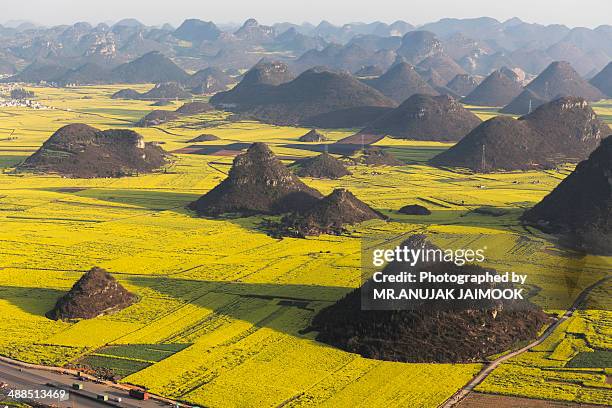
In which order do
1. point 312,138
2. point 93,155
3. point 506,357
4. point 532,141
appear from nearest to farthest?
point 506,357 → point 93,155 → point 532,141 → point 312,138

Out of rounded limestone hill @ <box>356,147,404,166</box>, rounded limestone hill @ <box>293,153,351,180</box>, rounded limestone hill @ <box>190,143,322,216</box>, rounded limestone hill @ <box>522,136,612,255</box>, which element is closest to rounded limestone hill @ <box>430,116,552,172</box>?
rounded limestone hill @ <box>356,147,404,166</box>

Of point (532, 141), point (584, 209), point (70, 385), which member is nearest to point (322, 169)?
point (532, 141)

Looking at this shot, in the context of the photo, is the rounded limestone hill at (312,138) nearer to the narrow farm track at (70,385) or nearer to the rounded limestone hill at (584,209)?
the rounded limestone hill at (584,209)

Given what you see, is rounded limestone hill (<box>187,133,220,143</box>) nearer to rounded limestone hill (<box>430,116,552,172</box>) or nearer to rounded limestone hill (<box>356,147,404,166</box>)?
rounded limestone hill (<box>356,147,404,166</box>)

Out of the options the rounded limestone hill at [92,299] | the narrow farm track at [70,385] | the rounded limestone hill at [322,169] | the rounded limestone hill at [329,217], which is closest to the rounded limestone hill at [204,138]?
the rounded limestone hill at [322,169]

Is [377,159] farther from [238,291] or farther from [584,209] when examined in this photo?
[238,291]

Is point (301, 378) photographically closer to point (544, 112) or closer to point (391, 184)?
point (391, 184)
